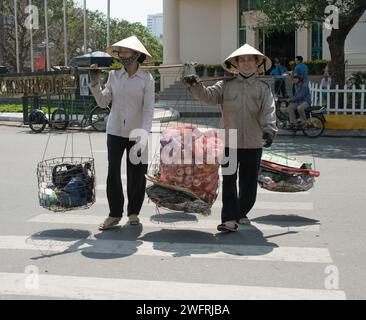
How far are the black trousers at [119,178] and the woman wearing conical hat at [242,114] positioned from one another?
910mm

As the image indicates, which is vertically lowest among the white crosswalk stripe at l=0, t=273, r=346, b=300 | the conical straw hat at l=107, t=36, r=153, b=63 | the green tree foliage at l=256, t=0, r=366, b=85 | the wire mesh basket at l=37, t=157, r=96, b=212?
the white crosswalk stripe at l=0, t=273, r=346, b=300

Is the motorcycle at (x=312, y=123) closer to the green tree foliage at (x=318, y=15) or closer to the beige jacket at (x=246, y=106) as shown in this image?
the green tree foliage at (x=318, y=15)

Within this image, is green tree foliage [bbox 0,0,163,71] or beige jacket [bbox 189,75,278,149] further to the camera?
green tree foliage [bbox 0,0,163,71]

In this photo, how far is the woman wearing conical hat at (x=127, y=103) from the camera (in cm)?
646

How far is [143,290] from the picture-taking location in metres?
4.84

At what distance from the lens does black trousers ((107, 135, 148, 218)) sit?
657cm

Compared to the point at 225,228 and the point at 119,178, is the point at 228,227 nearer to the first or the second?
the point at 225,228

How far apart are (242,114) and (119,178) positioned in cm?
148

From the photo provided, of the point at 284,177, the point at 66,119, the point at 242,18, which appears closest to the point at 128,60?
the point at 284,177

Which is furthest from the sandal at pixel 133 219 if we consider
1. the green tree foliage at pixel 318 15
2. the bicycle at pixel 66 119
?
the green tree foliage at pixel 318 15

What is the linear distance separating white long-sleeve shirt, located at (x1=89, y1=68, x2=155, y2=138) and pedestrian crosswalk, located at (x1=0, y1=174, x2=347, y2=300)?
1.13 m

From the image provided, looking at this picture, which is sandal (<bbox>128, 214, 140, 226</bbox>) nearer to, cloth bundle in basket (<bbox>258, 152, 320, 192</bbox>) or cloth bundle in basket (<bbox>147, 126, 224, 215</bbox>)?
cloth bundle in basket (<bbox>147, 126, 224, 215</bbox>)

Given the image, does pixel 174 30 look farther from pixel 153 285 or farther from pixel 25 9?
pixel 153 285

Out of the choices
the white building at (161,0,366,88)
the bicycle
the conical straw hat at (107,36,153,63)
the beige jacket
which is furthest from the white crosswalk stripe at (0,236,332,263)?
the white building at (161,0,366,88)
